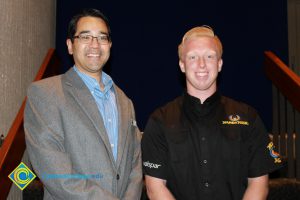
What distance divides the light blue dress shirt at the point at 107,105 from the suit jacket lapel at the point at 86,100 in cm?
5

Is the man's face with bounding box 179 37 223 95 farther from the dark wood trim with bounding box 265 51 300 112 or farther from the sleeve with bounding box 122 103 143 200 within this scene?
the dark wood trim with bounding box 265 51 300 112

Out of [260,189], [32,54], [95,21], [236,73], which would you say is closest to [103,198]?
[260,189]

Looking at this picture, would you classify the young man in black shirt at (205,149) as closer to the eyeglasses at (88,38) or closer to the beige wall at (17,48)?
the eyeglasses at (88,38)

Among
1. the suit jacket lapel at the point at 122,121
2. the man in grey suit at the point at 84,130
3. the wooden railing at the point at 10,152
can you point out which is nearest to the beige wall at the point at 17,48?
the wooden railing at the point at 10,152

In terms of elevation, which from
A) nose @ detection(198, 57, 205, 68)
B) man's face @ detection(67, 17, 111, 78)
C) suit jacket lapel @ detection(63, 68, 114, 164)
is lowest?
suit jacket lapel @ detection(63, 68, 114, 164)

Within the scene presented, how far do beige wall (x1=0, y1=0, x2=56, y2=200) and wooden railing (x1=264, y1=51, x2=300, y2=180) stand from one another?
2.24 meters

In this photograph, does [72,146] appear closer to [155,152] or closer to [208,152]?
[155,152]

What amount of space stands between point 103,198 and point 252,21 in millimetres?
3710

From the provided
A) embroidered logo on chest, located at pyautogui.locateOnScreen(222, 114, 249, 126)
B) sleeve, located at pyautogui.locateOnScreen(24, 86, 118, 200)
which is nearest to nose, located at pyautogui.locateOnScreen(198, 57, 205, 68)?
embroidered logo on chest, located at pyautogui.locateOnScreen(222, 114, 249, 126)

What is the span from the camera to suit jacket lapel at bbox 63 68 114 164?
1.93 meters

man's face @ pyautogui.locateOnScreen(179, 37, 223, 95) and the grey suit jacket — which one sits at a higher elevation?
man's face @ pyautogui.locateOnScreen(179, 37, 223, 95)

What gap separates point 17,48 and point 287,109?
Result: 2.45 meters

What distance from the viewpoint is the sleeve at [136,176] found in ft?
6.55

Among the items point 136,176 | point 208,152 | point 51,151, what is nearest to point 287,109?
point 208,152
